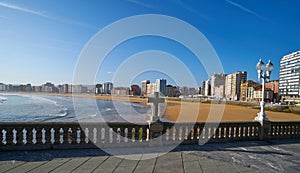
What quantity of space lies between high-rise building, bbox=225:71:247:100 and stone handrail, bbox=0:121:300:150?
5402 inches

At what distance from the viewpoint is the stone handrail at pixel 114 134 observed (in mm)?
5855

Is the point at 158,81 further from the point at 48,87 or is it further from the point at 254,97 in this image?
the point at 48,87

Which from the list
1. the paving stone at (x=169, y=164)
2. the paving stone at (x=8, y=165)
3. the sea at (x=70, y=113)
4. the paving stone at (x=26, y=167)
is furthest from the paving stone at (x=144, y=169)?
the paving stone at (x=8, y=165)

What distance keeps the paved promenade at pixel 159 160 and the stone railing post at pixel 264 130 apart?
4.72 ft

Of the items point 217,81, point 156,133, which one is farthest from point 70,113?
point 156,133

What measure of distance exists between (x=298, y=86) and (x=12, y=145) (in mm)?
128069

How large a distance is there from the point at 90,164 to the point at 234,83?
146993 millimetres

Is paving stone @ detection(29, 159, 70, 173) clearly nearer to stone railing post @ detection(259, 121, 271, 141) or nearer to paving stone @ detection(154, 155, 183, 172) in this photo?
paving stone @ detection(154, 155, 183, 172)

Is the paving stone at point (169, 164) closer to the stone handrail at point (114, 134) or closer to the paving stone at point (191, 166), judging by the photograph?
the paving stone at point (191, 166)

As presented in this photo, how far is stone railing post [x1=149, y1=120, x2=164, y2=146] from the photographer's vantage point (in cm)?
671

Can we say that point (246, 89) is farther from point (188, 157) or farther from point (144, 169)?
point (144, 169)

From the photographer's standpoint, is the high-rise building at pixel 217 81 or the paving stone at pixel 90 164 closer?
the paving stone at pixel 90 164

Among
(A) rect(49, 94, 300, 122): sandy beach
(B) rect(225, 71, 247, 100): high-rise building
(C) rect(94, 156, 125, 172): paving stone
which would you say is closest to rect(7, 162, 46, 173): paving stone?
(C) rect(94, 156, 125, 172): paving stone

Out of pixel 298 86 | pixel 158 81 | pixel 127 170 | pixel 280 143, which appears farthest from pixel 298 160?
pixel 298 86
